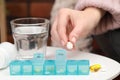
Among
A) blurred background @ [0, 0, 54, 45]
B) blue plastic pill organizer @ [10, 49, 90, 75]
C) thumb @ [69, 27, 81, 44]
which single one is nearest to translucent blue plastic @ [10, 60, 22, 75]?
blue plastic pill organizer @ [10, 49, 90, 75]

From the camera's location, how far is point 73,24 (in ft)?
1.98

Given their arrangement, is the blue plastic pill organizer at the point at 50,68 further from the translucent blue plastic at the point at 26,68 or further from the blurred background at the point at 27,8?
the blurred background at the point at 27,8

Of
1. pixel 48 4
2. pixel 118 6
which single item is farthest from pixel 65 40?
pixel 48 4

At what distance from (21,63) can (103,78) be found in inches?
6.4

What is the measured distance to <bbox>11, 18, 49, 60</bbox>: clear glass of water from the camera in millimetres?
644

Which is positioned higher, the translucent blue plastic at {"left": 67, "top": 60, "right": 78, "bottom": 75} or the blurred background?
the translucent blue plastic at {"left": 67, "top": 60, "right": 78, "bottom": 75}

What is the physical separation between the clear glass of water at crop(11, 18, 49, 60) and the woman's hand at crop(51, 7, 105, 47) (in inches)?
1.5

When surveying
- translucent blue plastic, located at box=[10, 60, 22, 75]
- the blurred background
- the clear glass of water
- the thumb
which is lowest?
the blurred background

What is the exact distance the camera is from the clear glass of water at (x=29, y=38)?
0.64 meters

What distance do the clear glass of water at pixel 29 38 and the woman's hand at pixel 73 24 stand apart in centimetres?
4

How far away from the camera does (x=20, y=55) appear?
646 millimetres

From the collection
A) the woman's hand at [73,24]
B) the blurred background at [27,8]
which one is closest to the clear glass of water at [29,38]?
the woman's hand at [73,24]

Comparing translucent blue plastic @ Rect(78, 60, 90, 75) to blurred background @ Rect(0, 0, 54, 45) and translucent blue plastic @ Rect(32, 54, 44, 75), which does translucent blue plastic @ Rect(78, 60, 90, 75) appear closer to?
translucent blue plastic @ Rect(32, 54, 44, 75)

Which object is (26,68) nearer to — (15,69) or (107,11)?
(15,69)
